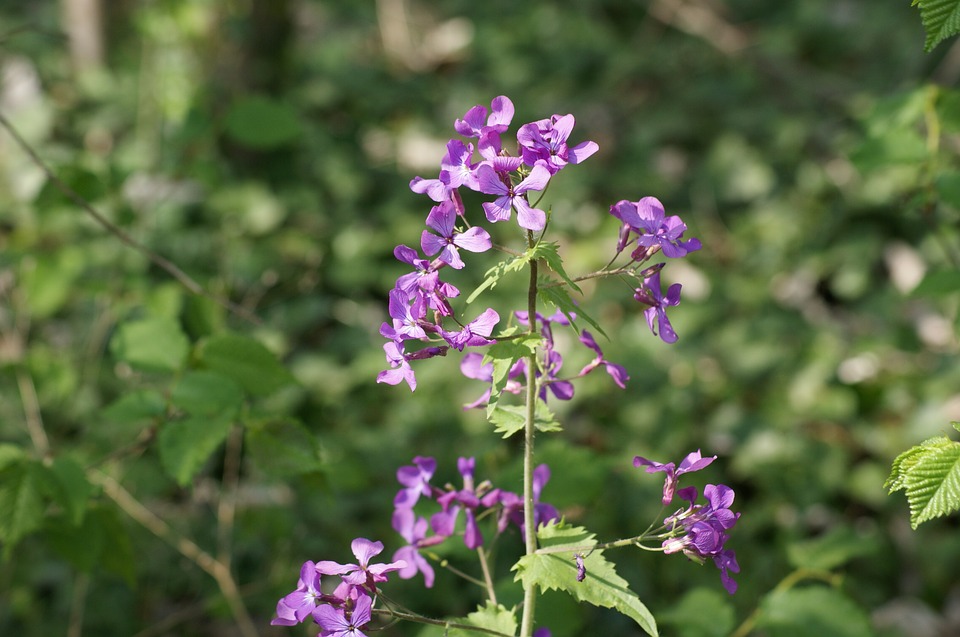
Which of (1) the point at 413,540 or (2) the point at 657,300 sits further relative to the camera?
(1) the point at 413,540

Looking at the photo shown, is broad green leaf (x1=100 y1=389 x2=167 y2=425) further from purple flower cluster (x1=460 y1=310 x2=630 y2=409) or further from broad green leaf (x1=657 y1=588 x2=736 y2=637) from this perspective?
broad green leaf (x1=657 y1=588 x2=736 y2=637)

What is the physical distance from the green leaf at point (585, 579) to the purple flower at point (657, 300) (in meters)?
0.31

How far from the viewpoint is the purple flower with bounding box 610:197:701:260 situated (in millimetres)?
1242

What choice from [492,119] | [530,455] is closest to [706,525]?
[530,455]

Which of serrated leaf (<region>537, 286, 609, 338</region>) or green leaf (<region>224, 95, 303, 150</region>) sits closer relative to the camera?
serrated leaf (<region>537, 286, 609, 338</region>)

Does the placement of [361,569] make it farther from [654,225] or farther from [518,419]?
[654,225]

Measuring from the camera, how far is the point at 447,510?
156 centimetres

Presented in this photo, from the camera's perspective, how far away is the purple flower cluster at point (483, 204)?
3.95 feet

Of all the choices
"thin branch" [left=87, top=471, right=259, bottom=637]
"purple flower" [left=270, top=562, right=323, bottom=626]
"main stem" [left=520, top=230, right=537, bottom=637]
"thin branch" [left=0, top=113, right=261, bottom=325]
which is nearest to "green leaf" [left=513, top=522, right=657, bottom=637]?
"main stem" [left=520, top=230, right=537, bottom=637]

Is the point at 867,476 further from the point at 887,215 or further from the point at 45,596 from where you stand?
the point at 45,596

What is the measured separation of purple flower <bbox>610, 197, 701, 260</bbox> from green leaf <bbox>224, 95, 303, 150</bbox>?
215 centimetres

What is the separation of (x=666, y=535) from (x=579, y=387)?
2.38 metres

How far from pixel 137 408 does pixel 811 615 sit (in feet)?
4.87

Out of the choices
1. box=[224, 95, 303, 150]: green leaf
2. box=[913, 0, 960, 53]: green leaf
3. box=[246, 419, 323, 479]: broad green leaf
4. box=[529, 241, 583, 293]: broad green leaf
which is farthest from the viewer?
box=[224, 95, 303, 150]: green leaf
